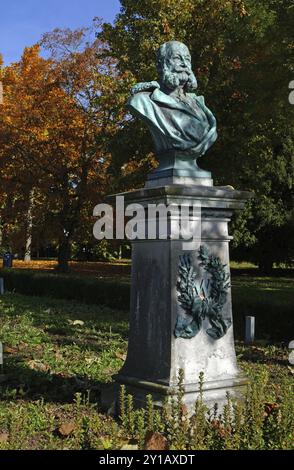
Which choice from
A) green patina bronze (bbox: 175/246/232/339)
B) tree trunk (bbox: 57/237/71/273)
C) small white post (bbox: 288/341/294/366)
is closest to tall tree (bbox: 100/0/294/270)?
tree trunk (bbox: 57/237/71/273)

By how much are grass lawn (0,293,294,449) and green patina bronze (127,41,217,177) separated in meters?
2.13

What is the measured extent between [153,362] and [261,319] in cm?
580

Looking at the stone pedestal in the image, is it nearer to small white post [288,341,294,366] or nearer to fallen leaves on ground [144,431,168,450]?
fallen leaves on ground [144,431,168,450]

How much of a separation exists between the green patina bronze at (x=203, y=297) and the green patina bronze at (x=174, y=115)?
2.81 ft

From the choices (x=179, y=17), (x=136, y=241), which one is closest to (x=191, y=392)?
(x=136, y=241)

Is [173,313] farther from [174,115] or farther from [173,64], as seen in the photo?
[173,64]

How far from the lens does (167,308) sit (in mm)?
5027

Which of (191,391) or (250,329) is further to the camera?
(250,329)

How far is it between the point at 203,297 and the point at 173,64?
224 centimetres

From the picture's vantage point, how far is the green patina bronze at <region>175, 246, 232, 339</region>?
505 cm

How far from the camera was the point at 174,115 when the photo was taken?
534cm

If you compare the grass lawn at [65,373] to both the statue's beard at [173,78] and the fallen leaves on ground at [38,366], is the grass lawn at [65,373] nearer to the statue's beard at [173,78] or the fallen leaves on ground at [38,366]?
the fallen leaves on ground at [38,366]

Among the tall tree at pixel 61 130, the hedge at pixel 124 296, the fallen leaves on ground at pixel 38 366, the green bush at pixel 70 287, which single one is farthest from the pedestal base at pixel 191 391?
the tall tree at pixel 61 130

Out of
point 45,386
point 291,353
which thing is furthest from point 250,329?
point 45,386
